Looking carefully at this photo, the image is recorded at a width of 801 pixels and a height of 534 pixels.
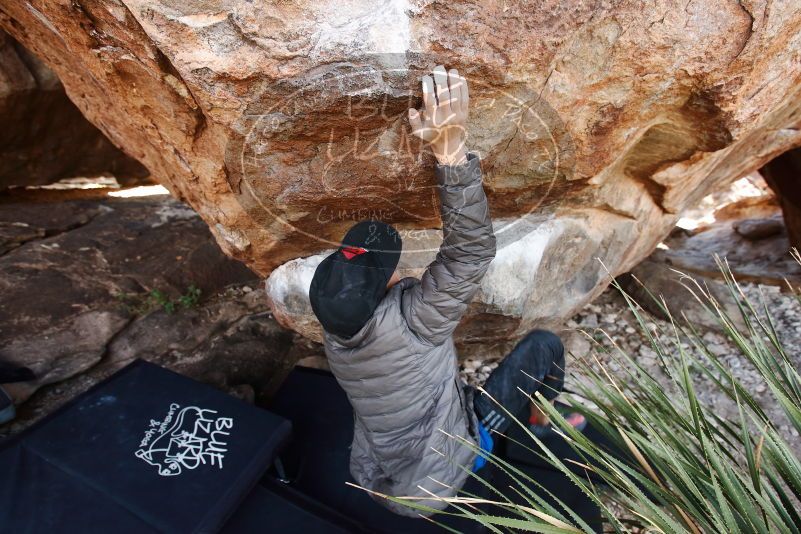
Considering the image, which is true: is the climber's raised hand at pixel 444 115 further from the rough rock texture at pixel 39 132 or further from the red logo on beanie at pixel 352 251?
the rough rock texture at pixel 39 132

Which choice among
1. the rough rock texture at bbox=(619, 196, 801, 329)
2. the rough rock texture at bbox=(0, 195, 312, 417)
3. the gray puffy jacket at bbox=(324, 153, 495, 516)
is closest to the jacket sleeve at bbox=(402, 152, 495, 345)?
the gray puffy jacket at bbox=(324, 153, 495, 516)

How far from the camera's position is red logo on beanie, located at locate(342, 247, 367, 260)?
5.04 ft

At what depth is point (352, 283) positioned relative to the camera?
1.50 metres

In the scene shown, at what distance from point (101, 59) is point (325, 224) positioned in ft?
3.17

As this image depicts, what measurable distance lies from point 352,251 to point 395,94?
492mm

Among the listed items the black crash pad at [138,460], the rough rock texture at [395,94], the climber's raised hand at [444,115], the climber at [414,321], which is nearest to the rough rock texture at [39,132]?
the rough rock texture at [395,94]

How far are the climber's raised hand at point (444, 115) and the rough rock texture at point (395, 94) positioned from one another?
85mm

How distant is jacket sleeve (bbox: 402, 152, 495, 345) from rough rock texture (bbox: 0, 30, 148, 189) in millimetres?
4065

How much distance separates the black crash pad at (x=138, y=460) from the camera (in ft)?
6.02

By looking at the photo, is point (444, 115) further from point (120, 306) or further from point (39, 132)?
point (39, 132)

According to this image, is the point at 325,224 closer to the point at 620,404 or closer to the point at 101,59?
the point at 101,59

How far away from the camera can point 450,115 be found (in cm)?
139

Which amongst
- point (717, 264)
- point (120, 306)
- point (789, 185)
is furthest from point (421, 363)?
point (789, 185)

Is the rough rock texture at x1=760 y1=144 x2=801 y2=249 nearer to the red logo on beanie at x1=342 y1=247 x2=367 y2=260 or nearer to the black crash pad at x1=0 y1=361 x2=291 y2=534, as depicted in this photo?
the red logo on beanie at x1=342 y1=247 x2=367 y2=260
